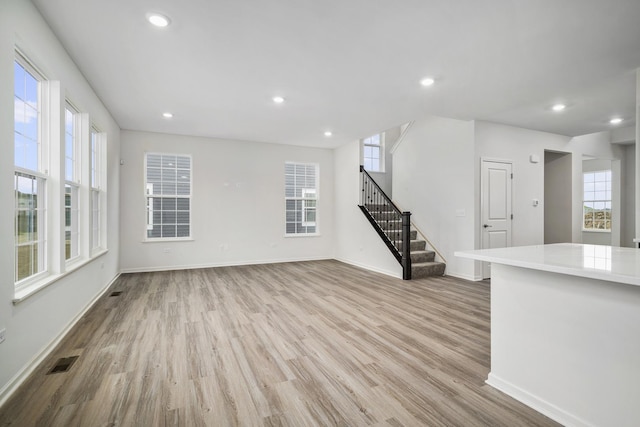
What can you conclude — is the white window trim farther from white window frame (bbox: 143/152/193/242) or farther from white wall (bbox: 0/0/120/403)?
white window frame (bbox: 143/152/193/242)

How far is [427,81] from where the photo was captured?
371 centimetres

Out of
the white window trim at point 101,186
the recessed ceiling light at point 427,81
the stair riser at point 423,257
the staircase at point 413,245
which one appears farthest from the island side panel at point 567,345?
the white window trim at point 101,186

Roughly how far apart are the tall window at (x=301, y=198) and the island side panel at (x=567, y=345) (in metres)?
5.81

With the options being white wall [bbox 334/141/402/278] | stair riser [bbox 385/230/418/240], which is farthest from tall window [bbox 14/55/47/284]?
stair riser [bbox 385/230/418/240]

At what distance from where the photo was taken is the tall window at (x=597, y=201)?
26.1ft

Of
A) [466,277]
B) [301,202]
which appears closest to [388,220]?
[466,277]

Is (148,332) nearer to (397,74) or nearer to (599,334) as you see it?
(599,334)

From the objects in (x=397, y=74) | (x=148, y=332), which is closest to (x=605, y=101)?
(x=397, y=74)

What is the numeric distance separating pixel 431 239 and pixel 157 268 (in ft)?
18.3

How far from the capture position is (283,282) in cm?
532

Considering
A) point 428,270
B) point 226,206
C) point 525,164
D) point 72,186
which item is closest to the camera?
point 72,186

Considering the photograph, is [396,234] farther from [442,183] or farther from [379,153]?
[379,153]

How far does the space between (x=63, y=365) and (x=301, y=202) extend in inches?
226

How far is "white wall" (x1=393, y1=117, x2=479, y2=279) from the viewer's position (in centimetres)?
538
